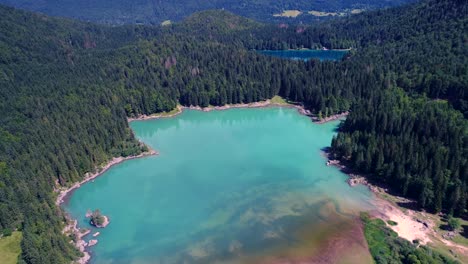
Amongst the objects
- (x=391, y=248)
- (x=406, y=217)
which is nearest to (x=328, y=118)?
(x=406, y=217)

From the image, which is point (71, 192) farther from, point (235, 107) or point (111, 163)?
point (235, 107)

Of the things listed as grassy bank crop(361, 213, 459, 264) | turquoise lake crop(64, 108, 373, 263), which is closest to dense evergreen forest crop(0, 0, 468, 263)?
turquoise lake crop(64, 108, 373, 263)

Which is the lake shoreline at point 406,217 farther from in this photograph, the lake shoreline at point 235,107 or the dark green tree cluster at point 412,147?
the lake shoreline at point 235,107

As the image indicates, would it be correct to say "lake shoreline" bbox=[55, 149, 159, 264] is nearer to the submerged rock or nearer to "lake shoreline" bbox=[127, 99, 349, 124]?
the submerged rock

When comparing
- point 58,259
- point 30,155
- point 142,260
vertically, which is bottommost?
point 142,260

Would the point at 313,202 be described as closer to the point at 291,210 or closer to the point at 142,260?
the point at 291,210

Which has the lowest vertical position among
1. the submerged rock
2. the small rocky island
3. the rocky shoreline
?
the submerged rock

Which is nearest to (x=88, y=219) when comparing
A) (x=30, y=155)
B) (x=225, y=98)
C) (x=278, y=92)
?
(x=30, y=155)
